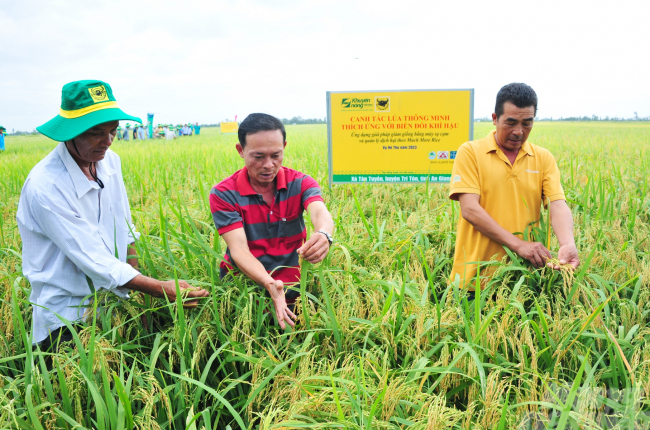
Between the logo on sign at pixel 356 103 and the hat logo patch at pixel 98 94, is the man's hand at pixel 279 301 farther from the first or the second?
the logo on sign at pixel 356 103

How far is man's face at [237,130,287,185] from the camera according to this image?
1.69m

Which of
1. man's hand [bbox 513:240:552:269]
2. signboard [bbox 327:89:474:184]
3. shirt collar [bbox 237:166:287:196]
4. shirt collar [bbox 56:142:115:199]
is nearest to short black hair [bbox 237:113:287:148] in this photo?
shirt collar [bbox 237:166:287:196]

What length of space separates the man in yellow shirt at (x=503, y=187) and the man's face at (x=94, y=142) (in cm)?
168

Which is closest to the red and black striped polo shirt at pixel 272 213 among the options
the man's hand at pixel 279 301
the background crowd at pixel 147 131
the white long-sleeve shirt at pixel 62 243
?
the man's hand at pixel 279 301

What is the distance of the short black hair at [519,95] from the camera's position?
193cm

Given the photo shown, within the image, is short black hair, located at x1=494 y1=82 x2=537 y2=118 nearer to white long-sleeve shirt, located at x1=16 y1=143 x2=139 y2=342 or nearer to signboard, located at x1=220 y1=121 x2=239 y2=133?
white long-sleeve shirt, located at x1=16 y1=143 x2=139 y2=342

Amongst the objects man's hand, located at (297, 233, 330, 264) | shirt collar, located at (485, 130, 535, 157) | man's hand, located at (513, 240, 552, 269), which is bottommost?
man's hand, located at (513, 240, 552, 269)

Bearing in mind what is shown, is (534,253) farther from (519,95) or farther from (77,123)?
(77,123)

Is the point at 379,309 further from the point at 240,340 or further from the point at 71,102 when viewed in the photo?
the point at 71,102

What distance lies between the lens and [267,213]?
1.87 meters

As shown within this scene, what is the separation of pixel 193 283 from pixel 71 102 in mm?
943

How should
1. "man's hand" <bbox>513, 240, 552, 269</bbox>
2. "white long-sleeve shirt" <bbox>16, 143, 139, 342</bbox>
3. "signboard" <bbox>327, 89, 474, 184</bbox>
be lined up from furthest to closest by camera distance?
"signboard" <bbox>327, 89, 474, 184</bbox>
"man's hand" <bbox>513, 240, 552, 269</bbox>
"white long-sleeve shirt" <bbox>16, 143, 139, 342</bbox>

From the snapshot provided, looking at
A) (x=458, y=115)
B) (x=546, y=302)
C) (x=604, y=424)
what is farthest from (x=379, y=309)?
(x=458, y=115)

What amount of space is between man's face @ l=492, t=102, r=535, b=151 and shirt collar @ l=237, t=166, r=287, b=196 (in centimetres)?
114
